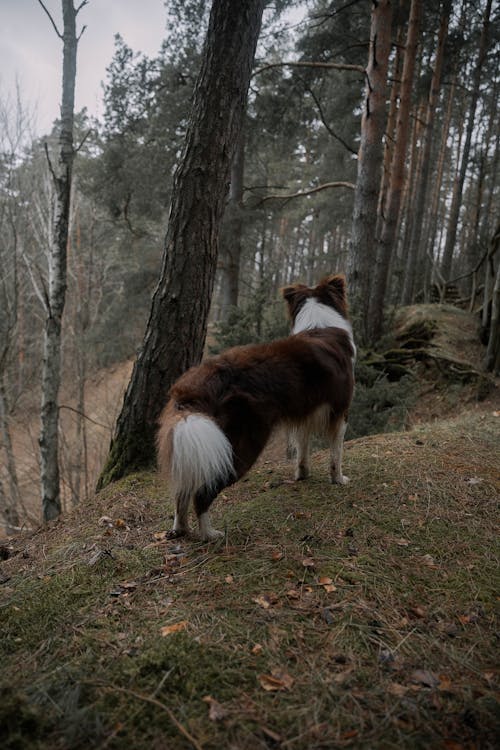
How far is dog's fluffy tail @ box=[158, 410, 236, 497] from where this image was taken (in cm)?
228

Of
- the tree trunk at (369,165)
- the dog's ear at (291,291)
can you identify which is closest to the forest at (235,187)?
the tree trunk at (369,165)

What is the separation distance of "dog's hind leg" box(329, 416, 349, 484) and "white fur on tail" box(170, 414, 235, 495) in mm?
1577

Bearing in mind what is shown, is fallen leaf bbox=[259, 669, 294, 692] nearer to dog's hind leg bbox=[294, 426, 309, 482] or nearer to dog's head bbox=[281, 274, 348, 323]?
dog's hind leg bbox=[294, 426, 309, 482]

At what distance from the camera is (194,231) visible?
3.99 metres

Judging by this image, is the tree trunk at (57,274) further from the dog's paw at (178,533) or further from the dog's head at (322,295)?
the dog's paw at (178,533)

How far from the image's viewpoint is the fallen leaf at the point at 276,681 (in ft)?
5.54

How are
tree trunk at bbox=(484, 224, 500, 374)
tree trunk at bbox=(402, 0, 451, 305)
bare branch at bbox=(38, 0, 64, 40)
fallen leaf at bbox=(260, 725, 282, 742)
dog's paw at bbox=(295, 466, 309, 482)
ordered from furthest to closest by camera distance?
tree trunk at bbox=(402, 0, 451, 305) < tree trunk at bbox=(484, 224, 500, 374) < bare branch at bbox=(38, 0, 64, 40) < dog's paw at bbox=(295, 466, 309, 482) < fallen leaf at bbox=(260, 725, 282, 742)

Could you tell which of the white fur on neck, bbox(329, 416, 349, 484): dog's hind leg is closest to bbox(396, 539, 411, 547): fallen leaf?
bbox(329, 416, 349, 484): dog's hind leg

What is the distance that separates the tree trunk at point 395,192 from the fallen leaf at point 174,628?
7.82 m

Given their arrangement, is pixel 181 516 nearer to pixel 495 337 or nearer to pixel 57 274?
pixel 57 274

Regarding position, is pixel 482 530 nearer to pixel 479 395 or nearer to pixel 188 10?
pixel 479 395

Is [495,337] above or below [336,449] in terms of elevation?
above

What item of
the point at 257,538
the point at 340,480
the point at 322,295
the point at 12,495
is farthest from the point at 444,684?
the point at 12,495

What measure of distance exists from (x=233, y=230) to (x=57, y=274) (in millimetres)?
6012
